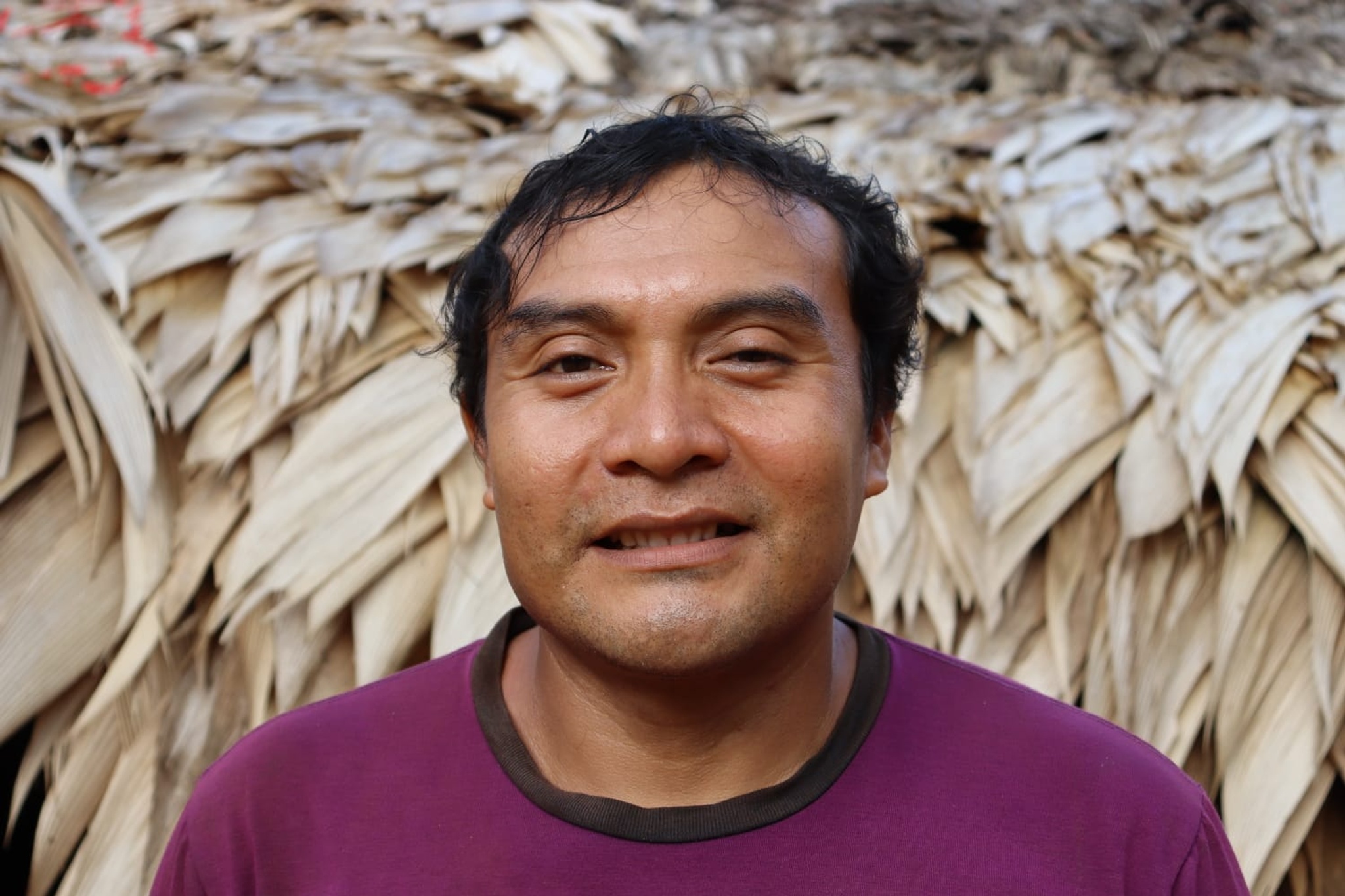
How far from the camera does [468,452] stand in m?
Answer: 1.47

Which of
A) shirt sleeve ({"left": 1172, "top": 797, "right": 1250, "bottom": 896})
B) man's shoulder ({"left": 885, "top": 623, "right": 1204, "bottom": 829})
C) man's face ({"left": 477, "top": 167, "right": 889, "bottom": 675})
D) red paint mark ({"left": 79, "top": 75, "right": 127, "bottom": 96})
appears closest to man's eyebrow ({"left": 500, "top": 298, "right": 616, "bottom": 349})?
man's face ({"left": 477, "top": 167, "right": 889, "bottom": 675})

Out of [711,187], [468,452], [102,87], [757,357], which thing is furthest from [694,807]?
[102,87]

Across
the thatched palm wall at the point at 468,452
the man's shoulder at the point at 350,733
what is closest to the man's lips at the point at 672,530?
the man's shoulder at the point at 350,733

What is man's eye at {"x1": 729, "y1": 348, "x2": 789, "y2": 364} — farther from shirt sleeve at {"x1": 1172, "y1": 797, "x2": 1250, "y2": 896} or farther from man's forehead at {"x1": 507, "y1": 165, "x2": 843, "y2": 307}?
shirt sleeve at {"x1": 1172, "y1": 797, "x2": 1250, "y2": 896}

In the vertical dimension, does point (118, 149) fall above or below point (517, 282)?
below

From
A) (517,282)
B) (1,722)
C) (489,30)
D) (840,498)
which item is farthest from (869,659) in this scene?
(489,30)

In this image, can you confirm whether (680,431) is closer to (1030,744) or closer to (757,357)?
(757,357)

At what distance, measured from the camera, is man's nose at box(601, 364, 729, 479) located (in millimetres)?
793

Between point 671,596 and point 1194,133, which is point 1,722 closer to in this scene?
point 671,596

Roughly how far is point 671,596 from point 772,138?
559mm

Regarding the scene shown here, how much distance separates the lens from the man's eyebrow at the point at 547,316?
2.82 ft

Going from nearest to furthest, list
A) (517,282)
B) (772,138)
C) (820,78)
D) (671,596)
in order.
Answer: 1. (671,596)
2. (517,282)
3. (772,138)
4. (820,78)

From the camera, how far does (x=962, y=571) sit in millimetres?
1412

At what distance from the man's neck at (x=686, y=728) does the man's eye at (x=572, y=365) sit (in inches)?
7.9
